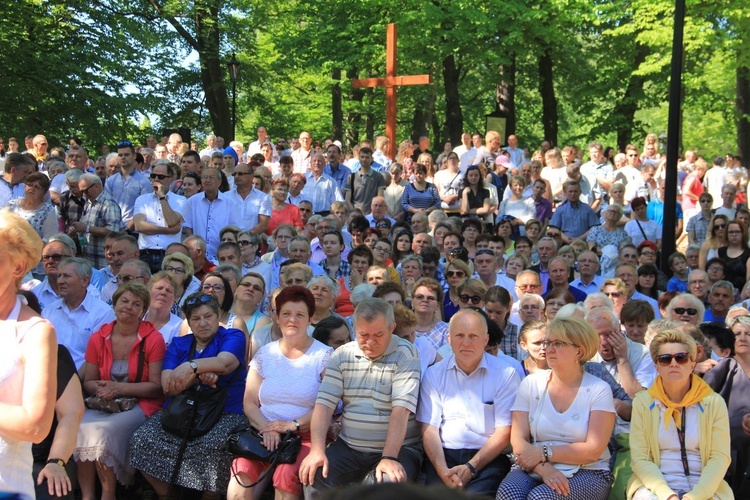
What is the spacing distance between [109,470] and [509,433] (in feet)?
8.76

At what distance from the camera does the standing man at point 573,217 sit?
12.4m

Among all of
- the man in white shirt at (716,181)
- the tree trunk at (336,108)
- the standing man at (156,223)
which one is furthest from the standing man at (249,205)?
the tree trunk at (336,108)

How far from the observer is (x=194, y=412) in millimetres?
6082

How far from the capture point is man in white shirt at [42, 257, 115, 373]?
6.96 metres

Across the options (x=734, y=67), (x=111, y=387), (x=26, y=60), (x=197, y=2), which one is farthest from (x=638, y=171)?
(x=197, y=2)

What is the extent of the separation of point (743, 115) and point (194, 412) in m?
22.9

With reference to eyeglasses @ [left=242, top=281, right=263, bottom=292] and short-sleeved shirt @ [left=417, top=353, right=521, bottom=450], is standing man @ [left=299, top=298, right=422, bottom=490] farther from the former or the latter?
eyeglasses @ [left=242, top=281, right=263, bottom=292]

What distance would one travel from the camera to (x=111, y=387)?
629 centimetres

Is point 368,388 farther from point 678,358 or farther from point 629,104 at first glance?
point 629,104

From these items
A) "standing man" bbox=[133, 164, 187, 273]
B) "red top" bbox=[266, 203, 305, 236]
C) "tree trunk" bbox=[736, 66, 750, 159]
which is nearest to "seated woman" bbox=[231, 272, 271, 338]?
"standing man" bbox=[133, 164, 187, 273]

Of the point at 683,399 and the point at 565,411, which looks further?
the point at 565,411

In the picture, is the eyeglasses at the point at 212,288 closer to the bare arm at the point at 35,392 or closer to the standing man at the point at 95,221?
the standing man at the point at 95,221

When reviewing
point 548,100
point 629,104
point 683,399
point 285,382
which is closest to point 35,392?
point 285,382

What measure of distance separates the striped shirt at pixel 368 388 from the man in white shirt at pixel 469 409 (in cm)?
18
